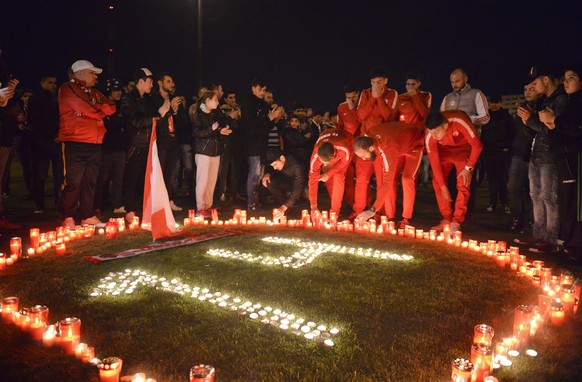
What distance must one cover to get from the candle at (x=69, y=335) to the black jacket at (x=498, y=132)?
7.85 meters

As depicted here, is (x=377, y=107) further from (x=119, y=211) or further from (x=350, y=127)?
(x=119, y=211)

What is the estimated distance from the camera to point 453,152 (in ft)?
22.6

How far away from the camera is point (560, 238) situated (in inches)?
239

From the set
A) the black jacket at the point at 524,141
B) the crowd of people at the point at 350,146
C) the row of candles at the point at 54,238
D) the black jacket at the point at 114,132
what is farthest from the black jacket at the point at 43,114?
the black jacket at the point at 524,141

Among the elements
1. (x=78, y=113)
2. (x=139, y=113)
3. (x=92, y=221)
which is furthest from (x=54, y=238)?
(x=139, y=113)

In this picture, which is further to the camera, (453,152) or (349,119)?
(349,119)

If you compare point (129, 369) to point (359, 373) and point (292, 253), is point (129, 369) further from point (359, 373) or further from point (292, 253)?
point (292, 253)

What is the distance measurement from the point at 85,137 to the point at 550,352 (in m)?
6.10

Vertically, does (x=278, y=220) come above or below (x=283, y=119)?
below

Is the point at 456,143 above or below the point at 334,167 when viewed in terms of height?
above

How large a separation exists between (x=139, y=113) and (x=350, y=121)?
3.55 metres

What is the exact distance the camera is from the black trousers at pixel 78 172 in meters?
6.46

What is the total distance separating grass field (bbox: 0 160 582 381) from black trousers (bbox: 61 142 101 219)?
119 cm

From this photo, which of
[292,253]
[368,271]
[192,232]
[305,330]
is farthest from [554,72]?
[192,232]
